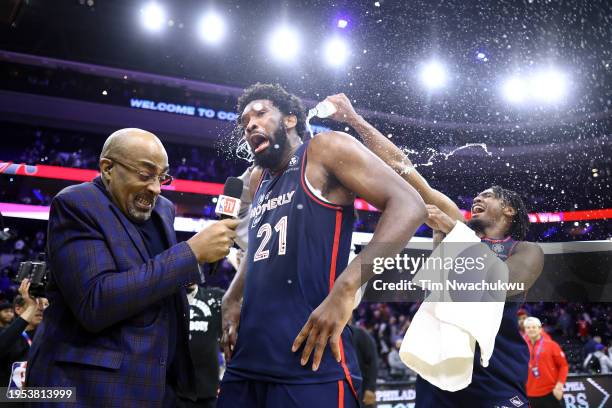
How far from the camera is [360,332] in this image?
5.25m

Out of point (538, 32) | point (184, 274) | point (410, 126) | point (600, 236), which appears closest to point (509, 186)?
point (600, 236)

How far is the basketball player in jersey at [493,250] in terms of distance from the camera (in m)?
2.58

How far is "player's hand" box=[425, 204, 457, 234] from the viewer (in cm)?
265

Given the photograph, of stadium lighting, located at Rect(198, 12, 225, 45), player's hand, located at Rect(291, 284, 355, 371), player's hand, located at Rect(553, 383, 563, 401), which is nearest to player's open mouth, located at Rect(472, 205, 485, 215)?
player's hand, located at Rect(291, 284, 355, 371)

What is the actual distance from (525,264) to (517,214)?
33 cm

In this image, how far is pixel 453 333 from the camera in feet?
8.15

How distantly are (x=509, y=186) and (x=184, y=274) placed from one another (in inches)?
94.7

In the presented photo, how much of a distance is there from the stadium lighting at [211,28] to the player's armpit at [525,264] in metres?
9.16

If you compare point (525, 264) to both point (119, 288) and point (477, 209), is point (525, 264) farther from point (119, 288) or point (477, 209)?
point (119, 288)

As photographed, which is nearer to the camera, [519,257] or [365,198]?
[365,198]

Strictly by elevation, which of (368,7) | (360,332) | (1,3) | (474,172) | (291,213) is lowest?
(360,332)

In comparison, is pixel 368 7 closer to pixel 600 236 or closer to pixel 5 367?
pixel 600 236

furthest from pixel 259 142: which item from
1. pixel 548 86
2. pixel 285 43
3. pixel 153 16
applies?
pixel 153 16

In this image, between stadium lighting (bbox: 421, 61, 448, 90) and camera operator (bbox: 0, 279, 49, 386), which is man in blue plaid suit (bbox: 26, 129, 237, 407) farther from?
stadium lighting (bbox: 421, 61, 448, 90)
